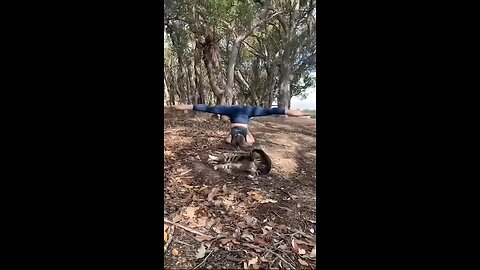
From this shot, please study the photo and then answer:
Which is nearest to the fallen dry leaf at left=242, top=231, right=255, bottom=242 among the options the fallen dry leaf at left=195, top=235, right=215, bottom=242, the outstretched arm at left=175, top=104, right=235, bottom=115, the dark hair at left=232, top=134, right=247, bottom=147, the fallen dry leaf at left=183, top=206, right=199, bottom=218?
the fallen dry leaf at left=195, top=235, right=215, bottom=242

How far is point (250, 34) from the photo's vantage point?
2.20 meters

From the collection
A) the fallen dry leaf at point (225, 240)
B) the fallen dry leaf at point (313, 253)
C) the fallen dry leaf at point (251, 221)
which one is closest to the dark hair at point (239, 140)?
the fallen dry leaf at point (251, 221)

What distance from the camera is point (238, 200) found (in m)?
2.05

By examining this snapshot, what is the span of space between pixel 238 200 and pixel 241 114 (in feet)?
1.55

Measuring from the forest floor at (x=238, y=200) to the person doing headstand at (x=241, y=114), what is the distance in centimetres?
3

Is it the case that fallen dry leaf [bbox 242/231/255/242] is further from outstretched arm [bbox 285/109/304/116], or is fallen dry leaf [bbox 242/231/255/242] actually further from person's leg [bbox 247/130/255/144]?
outstretched arm [bbox 285/109/304/116]

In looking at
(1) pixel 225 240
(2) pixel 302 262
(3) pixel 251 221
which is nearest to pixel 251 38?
(3) pixel 251 221

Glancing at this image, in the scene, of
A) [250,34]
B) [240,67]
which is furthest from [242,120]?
[250,34]

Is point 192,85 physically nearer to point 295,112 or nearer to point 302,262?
point 295,112
